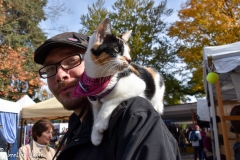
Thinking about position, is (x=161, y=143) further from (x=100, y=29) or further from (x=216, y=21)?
(x=216, y=21)

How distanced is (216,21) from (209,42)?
988 millimetres

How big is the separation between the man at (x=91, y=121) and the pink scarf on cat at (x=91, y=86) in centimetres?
15

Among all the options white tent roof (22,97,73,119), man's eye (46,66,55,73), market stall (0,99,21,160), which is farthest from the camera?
market stall (0,99,21,160)

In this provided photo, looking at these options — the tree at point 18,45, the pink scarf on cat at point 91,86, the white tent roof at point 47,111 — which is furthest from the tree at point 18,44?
the pink scarf on cat at point 91,86

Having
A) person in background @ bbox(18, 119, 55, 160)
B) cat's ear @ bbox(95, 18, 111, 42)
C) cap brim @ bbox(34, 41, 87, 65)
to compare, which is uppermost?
cat's ear @ bbox(95, 18, 111, 42)

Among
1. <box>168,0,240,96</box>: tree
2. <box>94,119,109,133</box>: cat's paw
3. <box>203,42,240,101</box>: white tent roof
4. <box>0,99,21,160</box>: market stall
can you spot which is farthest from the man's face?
<box>168,0,240,96</box>: tree

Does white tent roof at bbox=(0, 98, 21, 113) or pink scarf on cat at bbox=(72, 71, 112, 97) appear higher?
pink scarf on cat at bbox=(72, 71, 112, 97)

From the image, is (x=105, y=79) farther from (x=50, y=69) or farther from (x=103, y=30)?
(x=50, y=69)

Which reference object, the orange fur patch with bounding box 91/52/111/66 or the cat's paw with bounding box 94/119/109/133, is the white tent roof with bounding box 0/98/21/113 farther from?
the cat's paw with bounding box 94/119/109/133

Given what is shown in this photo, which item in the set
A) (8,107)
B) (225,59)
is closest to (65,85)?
(225,59)

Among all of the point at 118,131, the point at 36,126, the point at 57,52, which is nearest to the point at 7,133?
the point at 36,126

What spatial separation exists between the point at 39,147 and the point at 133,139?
3.40 metres

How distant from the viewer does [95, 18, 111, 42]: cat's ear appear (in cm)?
141

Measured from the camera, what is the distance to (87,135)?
3.73 feet
